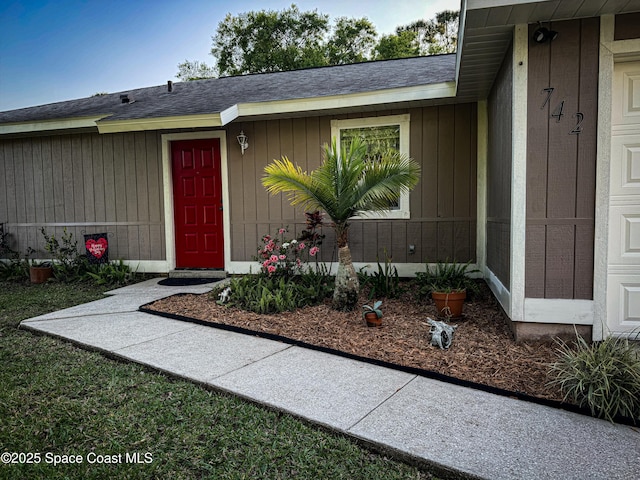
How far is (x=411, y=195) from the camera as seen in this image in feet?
18.7

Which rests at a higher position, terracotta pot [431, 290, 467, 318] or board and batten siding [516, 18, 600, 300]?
board and batten siding [516, 18, 600, 300]

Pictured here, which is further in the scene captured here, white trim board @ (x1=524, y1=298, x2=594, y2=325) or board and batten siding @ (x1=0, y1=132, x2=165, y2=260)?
board and batten siding @ (x1=0, y1=132, x2=165, y2=260)

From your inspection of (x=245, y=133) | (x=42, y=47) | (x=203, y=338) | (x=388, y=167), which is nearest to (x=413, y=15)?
(x=42, y=47)

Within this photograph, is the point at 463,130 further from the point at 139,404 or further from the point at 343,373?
the point at 139,404

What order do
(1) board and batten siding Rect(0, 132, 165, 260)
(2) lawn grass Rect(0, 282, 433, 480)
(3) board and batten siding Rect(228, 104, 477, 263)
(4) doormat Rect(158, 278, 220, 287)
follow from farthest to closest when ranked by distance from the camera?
(1) board and batten siding Rect(0, 132, 165, 260), (4) doormat Rect(158, 278, 220, 287), (3) board and batten siding Rect(228, 104, 477, 263), (2) lawn grass Rect(0, 282, 433, 480)

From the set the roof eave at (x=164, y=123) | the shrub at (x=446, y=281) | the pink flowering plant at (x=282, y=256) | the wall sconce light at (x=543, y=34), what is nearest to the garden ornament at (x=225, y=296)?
the pink flowering plant at (x=282, y=256)

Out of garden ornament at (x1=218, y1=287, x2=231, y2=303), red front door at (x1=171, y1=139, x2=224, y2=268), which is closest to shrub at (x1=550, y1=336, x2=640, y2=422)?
garden ornament at (x1=218, y1=287, x2=231, y2=303)

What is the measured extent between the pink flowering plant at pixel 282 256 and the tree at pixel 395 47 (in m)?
18.6

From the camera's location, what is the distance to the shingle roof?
563cm

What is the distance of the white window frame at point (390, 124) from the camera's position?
222 inches

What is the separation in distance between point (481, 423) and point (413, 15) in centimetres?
2675

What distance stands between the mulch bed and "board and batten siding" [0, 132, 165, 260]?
2.26 m

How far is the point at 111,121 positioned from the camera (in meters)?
5.77

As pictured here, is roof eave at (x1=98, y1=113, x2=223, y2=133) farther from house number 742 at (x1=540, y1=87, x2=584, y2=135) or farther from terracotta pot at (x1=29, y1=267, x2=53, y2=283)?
house number 742 at (x1=540, y1=87, x2=584, y2=135)
